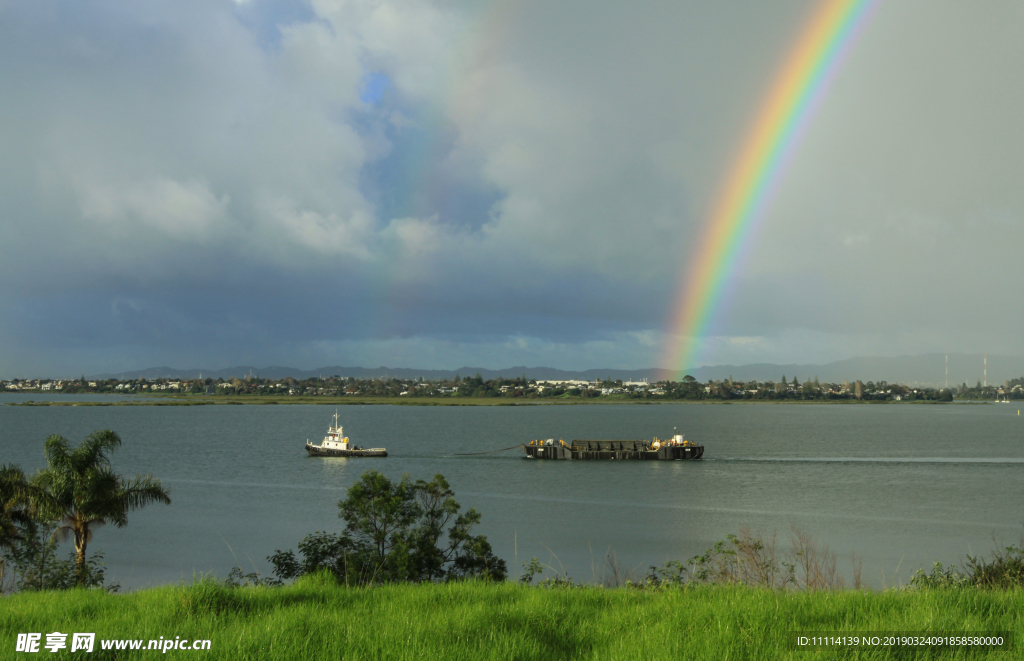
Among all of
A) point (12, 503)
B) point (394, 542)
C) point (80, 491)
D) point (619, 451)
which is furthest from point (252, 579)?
point (619, 451)

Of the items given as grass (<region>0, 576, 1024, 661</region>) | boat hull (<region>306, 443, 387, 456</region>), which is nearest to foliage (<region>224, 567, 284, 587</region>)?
grass (<region>0, 576, 1024, 661</region>)

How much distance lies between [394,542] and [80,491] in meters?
10.5

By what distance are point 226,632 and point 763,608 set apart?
478cm

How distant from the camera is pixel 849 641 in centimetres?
567

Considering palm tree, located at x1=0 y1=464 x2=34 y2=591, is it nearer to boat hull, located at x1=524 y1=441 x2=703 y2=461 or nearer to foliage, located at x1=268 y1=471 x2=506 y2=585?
foliage, located at x1=268 y1=471 x2=506 y2=585

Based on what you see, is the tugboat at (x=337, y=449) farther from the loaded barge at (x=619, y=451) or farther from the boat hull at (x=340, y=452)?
the loaded barge at (x=619, y=451)

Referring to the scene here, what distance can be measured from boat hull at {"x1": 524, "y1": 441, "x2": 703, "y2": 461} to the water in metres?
2.98

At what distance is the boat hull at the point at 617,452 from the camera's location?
92.6 meters

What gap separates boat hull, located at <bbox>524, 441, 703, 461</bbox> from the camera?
92625 millimetres

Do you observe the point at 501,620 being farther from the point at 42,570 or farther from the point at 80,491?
the point at 80,491

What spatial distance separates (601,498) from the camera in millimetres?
58188

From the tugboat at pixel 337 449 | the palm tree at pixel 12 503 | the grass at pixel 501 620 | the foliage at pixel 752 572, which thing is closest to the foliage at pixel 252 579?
the grass at pixel 501 620

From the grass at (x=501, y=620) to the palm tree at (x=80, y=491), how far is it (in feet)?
55.8

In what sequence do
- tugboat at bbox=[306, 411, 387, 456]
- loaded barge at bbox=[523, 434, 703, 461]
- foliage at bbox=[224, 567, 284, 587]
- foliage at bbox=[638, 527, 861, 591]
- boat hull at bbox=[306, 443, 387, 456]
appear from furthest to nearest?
loaded barge at bbox=[523, 434, 703, 461] → tugboat at bbox=[306, 411, 387, 456] → boat hull at bbox=[306, 443, 387, 456] → foliage at bbox=[224, 567, 284, 587] → foliage at bbox=[638, 527, 861, 591]
